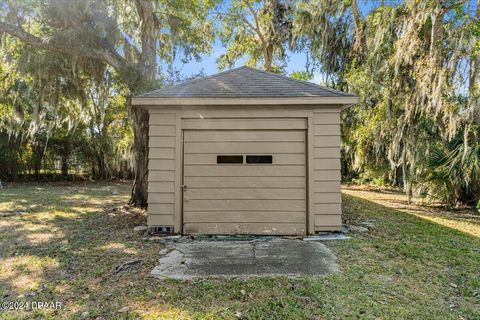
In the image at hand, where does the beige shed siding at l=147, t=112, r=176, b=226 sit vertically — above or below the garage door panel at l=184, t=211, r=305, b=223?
above

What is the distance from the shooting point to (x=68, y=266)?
3.57 m

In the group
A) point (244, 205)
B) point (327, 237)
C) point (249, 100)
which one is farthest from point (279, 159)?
point (327, 237)

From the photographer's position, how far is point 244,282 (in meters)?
3.06

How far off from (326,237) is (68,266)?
353 centimetres

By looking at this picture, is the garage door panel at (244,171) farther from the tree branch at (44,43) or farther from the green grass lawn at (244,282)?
the tree branch at (44,43)

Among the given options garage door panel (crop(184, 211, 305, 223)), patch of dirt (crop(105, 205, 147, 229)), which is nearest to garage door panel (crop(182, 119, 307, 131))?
garage door panel (crop(184, 211, 305, 223))

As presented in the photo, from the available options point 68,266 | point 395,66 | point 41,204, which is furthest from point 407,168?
point 41,204

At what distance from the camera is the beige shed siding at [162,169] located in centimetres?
484

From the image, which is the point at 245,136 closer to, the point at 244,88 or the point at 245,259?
the point at 244,88

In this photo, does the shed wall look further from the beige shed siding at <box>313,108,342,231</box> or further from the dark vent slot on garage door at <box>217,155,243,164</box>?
the dark vent slot on garage door at <box>217,155,243,164</box>

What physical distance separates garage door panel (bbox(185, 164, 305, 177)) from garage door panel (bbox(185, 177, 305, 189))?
6 cm

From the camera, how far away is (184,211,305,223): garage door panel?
4898 millimetres

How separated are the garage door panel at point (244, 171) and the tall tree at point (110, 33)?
2386 mm

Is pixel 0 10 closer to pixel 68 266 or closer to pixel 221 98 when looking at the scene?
pixel 221 98
